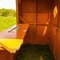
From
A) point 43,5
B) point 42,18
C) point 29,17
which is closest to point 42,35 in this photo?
point 42,18

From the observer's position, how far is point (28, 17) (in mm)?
6887

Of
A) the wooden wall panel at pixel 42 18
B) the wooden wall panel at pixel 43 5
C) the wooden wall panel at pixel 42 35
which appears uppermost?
the wooden wall panel at pixel 43 5

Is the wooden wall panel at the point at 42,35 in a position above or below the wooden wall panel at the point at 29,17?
below

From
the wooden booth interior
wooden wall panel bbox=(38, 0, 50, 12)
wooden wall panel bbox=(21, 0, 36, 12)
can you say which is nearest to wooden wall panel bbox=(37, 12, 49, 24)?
the wooden booth interior

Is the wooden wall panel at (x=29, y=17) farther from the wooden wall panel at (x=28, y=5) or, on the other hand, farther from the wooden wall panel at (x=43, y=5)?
the wooden wall panel at (x=43, y=5)

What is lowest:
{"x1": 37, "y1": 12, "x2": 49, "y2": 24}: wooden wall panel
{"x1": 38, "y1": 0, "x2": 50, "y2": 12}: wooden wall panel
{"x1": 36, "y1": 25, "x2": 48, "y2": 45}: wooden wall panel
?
{"x1": 36, "y1": 25, "x2": 48, "y2": 45}: wooden wall panel

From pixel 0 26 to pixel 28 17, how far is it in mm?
6243

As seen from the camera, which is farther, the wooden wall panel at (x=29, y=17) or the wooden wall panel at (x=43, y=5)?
the wooden wall panel at (x=29, y=17)

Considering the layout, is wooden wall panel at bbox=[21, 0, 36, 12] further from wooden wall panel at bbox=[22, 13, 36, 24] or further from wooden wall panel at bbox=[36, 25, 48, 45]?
wooden wall panel at bbox=[36, 25, 48, 45]

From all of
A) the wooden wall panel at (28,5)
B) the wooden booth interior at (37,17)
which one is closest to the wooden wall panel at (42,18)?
the wooden booth interior at (37,17)

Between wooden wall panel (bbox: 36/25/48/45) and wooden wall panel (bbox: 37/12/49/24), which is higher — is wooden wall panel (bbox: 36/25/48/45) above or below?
below

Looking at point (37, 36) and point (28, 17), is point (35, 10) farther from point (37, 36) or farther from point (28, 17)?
point (37, 36)

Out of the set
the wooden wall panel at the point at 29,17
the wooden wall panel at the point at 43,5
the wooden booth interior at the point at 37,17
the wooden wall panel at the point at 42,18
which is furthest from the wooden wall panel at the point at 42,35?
the wooden wall panel at the point at 43,5

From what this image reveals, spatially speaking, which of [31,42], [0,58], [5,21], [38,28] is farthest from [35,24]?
[5,21]
